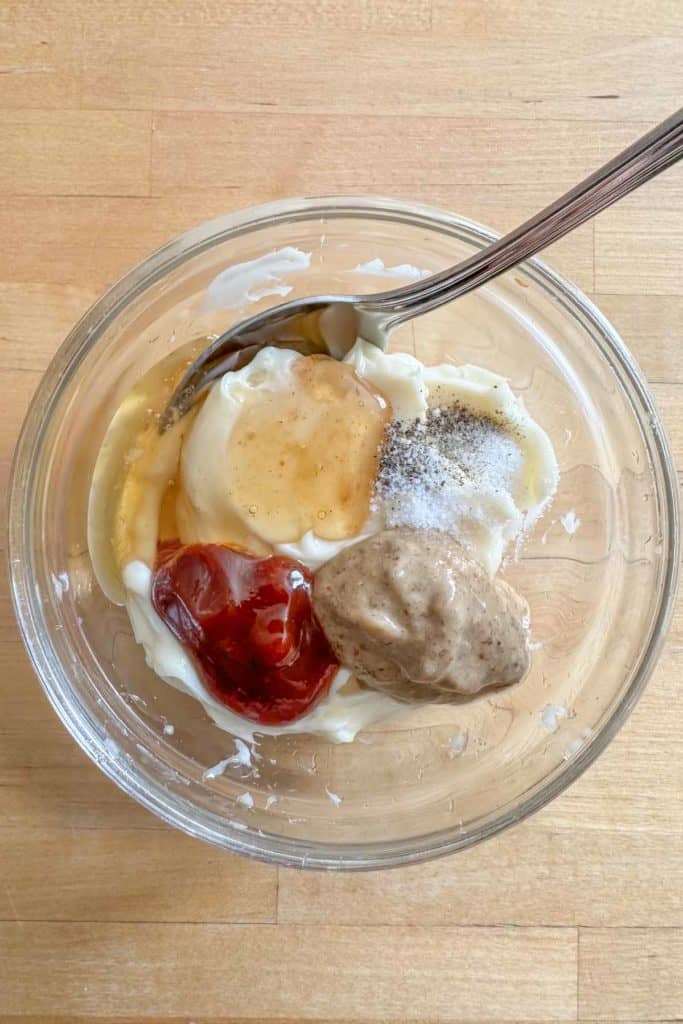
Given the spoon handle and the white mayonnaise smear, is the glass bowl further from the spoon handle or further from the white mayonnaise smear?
the spoon handle

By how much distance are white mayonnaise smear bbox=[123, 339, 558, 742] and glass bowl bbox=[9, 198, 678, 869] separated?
0.25ft

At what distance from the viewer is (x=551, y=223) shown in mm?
1060

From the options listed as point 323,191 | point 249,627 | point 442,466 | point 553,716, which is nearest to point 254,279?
point 323,191

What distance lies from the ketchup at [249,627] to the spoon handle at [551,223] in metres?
0.36

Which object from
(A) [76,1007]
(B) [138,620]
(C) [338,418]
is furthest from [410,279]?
(A) [76,1007]

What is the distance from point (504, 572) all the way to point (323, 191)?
24.7 inches

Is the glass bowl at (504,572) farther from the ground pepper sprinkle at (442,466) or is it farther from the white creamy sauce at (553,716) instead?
the ground pepper sprinkle at (442,466)

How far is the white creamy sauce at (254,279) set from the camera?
139 cm

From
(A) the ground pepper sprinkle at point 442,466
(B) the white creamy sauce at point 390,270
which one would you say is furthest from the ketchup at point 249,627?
(B) the white creamy sauce at point 390,270

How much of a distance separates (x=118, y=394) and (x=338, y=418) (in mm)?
352

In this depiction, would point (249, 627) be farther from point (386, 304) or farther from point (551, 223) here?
point (551, 223)

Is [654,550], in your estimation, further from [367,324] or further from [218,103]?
[218,103]

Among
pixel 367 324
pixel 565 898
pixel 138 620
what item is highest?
pixel 367 324

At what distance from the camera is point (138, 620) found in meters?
1.28
